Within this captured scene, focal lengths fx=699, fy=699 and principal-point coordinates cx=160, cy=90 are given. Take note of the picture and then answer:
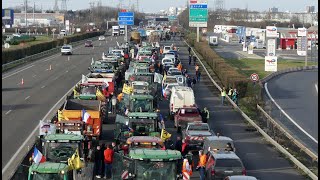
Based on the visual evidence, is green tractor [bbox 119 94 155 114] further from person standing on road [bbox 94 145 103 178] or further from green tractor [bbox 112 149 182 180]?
green tractor [bbox 112 149 182 180]

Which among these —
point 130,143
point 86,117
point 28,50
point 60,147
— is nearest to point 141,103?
point 86,117

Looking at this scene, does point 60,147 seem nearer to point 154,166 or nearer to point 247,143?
point 154,166

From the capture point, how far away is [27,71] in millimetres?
63688

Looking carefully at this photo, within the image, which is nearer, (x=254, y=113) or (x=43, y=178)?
(x=43, y=178)

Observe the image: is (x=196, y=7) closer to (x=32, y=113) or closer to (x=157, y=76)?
(x=157, y=76)

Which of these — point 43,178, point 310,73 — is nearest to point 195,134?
point 43,178

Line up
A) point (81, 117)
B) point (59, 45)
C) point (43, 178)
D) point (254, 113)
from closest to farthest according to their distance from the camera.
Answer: point (43, 178), point (81, 117), point (254, 113), point (59, 45)

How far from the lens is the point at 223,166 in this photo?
20344mm

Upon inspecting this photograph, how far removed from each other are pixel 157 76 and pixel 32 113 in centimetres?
1342

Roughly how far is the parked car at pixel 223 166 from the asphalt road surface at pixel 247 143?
141 cm

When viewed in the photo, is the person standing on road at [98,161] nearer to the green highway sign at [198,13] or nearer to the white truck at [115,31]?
Answer: the green highway sign at [198,13]

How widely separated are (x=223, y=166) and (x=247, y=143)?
28.6 feet

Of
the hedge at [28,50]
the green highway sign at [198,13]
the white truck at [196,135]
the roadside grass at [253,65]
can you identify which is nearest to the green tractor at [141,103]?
the white truck at [196,135]

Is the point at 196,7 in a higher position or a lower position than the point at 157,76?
higher
